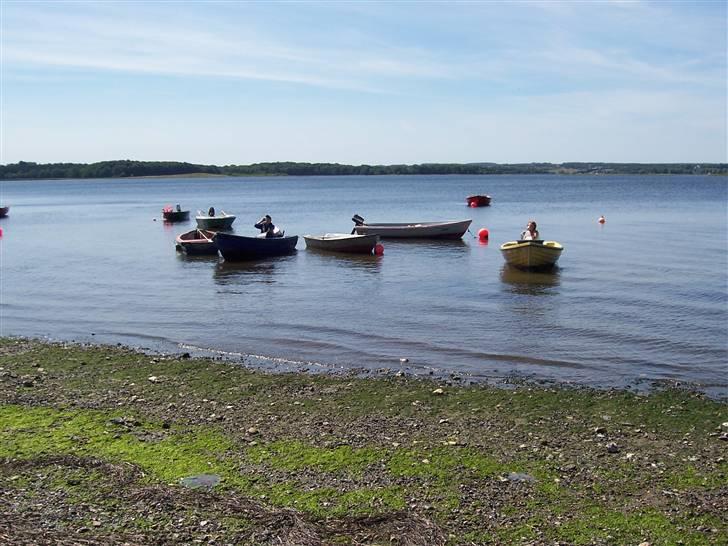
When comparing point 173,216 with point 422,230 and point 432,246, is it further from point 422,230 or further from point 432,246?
point 432,246

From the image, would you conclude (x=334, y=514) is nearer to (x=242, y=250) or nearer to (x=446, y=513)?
(x=446, y=513)

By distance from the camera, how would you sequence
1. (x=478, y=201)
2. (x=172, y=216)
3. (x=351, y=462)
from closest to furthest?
(x=351, y=462), (x=172, y=216), (x=478, y=201)

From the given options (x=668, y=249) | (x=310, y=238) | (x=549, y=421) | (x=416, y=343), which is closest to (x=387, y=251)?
(x=310, y=238)

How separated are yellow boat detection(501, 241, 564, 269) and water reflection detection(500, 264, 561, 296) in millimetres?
312

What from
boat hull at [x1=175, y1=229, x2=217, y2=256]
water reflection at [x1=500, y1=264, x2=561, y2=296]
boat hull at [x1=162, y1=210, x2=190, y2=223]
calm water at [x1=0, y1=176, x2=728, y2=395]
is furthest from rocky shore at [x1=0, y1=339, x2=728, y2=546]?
boat hull at [x1=162, y1=210, x2=190, y2=223]

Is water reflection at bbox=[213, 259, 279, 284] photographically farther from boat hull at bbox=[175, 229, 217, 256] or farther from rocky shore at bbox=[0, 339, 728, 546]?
rocky shore at bbox=[0, 339, 728, 546]

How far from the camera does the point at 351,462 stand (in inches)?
342

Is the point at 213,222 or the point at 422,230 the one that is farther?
the point at 213,222

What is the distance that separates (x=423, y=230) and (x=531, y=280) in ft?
52.9

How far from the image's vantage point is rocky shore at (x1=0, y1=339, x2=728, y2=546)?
7.00 metres

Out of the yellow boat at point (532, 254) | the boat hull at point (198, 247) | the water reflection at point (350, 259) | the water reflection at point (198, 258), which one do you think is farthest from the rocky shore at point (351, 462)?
the boat hull at point (198, 247)

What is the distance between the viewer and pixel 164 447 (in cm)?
916

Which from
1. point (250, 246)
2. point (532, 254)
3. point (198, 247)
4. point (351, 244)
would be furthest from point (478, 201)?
point (532, 254)

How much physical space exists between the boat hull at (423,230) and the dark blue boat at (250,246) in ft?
25.2
